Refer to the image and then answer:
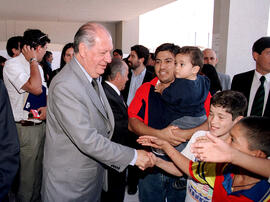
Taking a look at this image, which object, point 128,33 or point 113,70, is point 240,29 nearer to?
point 113,70

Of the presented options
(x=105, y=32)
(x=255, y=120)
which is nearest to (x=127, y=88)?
(x=105, y=32)

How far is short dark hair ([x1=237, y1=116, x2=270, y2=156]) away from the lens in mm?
990

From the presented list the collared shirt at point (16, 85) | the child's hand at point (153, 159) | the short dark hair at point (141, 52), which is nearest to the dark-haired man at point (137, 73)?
the short dark hair at point (141, 52)

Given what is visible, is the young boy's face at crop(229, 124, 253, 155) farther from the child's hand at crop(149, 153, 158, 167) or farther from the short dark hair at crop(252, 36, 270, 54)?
the short dark hair at crop(252, 36, 270, 54)

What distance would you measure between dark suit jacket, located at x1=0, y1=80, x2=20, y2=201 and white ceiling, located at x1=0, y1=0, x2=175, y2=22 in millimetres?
7484

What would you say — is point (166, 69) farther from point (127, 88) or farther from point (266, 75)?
point (127, 88)

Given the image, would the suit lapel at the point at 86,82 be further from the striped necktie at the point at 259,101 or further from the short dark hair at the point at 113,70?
the striped necktie at the point at 259,101

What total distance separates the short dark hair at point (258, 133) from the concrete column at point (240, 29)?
10.2 feet

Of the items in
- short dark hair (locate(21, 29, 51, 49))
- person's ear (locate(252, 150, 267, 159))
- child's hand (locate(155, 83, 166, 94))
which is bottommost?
person's ear (locate(252, 150, 267, 159))

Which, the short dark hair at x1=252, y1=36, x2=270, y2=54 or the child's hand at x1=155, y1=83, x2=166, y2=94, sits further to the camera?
the short dark hair at x1=252, y1=36, x2=270, y2=54

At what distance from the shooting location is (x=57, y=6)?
28.6 feet

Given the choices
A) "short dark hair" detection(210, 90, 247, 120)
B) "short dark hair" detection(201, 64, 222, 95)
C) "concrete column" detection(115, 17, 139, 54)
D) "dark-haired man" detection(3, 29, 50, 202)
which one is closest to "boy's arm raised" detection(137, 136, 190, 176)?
"short dark hair" detection(210, 90, 247, 120)

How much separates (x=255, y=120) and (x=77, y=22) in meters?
12.9

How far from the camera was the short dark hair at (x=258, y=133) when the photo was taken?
0.99 metres
